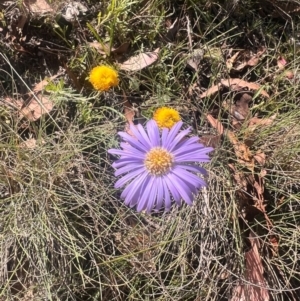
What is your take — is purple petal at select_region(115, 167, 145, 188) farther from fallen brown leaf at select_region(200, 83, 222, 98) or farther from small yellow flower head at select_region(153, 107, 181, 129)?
fallen brown leaf at select_region(200, 83, 222, 98)

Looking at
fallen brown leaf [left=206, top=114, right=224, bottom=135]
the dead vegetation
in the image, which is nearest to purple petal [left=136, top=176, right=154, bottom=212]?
the dead vegetation

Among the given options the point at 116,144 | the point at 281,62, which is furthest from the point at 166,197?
the point at 281,62

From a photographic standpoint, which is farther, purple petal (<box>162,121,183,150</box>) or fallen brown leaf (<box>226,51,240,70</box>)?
fallen brown leaf (<box>226,51,240,70</box>)

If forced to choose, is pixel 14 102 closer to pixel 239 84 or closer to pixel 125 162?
pixel 125 162

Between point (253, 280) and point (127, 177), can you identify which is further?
point (253, 280)

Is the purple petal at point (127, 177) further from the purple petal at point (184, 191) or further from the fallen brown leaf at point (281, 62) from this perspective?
the fallen brown leaf at point (281, 62)

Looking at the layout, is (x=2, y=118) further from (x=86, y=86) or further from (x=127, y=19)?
(x=127, y=19)
